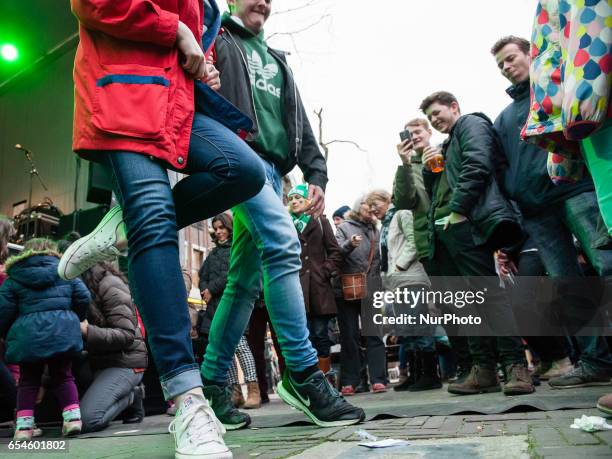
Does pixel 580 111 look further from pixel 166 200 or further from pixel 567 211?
pixel 567 211

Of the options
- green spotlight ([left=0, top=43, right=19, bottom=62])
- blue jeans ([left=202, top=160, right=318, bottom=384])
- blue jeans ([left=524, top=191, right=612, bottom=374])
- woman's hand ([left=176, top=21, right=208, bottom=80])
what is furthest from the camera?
green spotlight ([left=0, top=43, right=19, bottom=62])

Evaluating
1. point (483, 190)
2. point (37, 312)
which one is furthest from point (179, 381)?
point (483, 190)

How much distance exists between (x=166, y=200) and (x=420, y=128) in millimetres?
3880

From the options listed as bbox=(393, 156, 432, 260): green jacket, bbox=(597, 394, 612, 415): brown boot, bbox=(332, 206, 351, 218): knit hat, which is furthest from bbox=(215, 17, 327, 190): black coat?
bbox=(332, 206, 351, 218): knit hat

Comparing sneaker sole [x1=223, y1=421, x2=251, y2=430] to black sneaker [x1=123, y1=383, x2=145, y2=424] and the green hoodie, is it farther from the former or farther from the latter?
black sneaker [x1=123, y1=383, x2=145, y2=424]

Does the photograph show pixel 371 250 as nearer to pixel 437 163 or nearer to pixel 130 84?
pixel 437 163

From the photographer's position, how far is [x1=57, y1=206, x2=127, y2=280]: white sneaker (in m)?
1.87

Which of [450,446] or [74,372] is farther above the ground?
[74,372]

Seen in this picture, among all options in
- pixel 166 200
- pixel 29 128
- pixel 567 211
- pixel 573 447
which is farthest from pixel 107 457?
pixel 29 128

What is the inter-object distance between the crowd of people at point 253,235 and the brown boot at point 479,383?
0.03 ft

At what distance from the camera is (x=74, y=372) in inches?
165

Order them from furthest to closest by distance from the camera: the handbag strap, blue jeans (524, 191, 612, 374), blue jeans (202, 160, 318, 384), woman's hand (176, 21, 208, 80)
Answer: the handbag strap
blue jeans (524, 191, 612, 374)
blue jeans (202, 160, 318, 384)
woman's hand (176, 21, 208, 80)

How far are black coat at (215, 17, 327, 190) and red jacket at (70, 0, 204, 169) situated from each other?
28.0 inches

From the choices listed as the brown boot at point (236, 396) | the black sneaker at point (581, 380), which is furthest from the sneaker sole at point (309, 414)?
the brown boot at point (236, 396)
